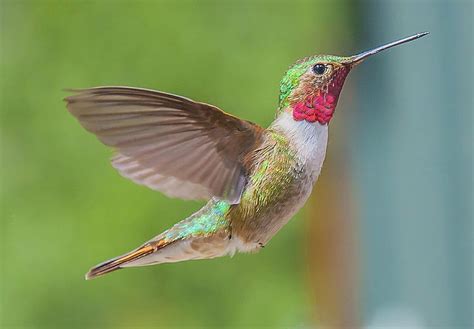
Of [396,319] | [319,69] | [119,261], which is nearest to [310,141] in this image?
[319,69]

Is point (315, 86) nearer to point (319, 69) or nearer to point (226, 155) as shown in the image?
point (319, 69)

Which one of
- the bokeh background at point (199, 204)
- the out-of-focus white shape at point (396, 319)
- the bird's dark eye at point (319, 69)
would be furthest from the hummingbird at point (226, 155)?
the out-of-focus white shape at point (396, 319)

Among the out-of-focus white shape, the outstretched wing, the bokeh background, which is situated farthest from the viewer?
the out-of-focus white shape

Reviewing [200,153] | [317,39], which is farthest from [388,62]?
[200,153]

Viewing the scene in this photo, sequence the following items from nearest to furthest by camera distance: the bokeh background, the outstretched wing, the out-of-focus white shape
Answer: the outstretched wing, the bokeh background, the out-of-focus white shape

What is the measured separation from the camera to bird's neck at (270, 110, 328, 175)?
1302 mm

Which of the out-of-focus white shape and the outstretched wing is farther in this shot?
the out-of-focus white shape

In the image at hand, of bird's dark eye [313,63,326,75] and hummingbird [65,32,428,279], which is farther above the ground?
bird's dark eye [313,63,326,75]

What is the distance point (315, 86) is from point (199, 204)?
2.25 meters

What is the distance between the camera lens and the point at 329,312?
13.8 ft

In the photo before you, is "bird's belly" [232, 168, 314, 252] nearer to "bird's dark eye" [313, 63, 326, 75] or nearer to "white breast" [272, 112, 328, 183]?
"white breast" [272, 112, 328, 183]

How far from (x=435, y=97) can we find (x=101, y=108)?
286 cm

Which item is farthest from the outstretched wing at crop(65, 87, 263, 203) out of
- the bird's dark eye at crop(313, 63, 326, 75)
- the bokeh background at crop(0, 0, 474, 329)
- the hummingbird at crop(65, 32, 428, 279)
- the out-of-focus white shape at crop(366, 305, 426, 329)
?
the out-of-focus white shape at crop(366, 305, 426, 329)

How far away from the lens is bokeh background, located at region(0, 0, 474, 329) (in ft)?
12.2
